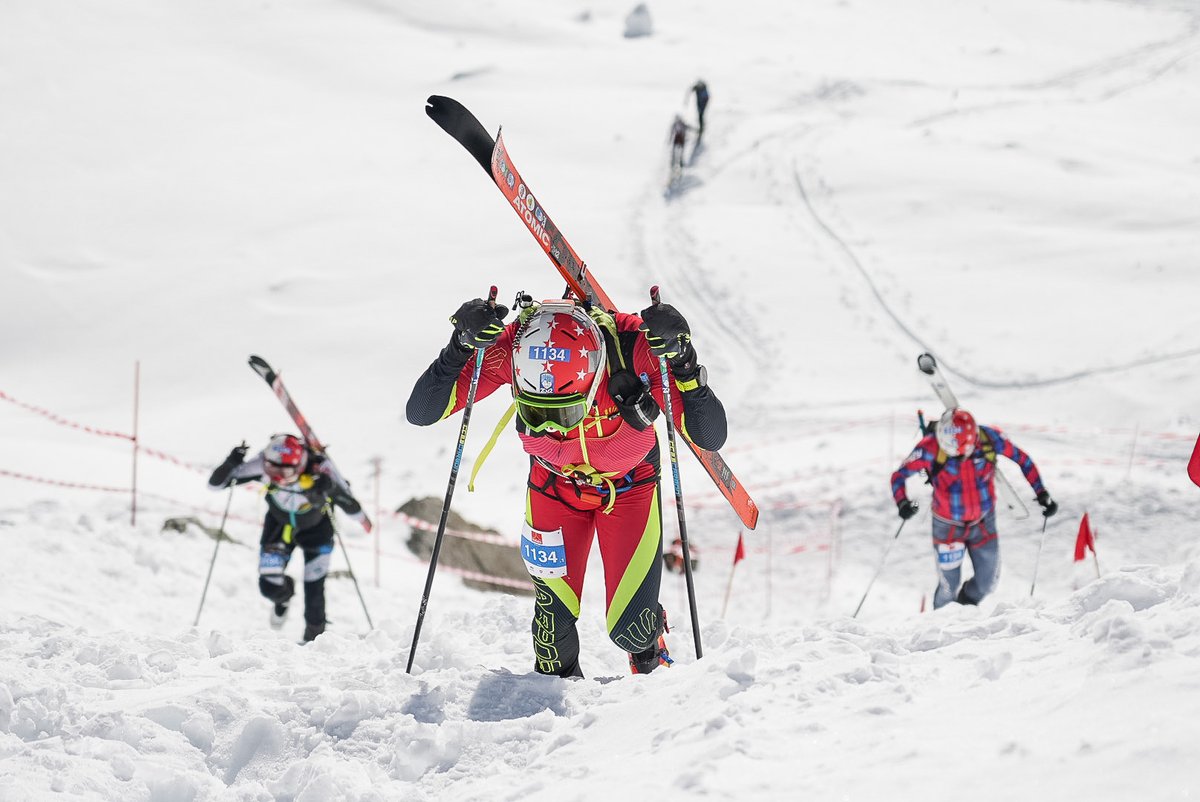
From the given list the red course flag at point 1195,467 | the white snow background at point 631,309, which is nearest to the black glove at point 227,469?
the white snow background at point 631,309

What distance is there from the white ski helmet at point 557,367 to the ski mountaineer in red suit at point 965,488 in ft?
14.2

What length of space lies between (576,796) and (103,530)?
750 cm

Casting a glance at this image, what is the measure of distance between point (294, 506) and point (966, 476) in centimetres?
544

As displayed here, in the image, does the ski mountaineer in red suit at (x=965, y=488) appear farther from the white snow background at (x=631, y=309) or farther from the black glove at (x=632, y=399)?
the black glove at (x=632, y=399)

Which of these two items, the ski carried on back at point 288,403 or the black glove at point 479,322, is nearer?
the black glove at point 479,322

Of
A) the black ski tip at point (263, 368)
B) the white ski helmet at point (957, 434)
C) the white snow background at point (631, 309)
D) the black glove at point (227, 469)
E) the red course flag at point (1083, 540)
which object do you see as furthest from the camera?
the red course flag at point (1083, 540)

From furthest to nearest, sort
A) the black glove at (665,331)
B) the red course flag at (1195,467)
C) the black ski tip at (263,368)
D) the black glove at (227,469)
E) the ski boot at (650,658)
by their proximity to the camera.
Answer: the black glove at (227,469), the black ski tip at (263,368), the ski boot at (650,658), the red course flag at (1195,467), the black glove at (665,331)

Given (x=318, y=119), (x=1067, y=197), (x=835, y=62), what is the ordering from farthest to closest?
(x=835, y=62) < (x=318, y=119) < (x=1067, y=197)

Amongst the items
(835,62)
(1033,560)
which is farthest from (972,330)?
(835,62)

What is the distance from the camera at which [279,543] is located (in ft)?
27.9

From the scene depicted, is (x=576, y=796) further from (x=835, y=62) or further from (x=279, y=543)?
(x=835, y=62)

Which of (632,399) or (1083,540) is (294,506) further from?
(1083,540)

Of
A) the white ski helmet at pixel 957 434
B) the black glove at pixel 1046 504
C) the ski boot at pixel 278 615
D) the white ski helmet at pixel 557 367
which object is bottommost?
the ski boot at pixel 278 615

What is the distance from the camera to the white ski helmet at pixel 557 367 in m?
5.08
